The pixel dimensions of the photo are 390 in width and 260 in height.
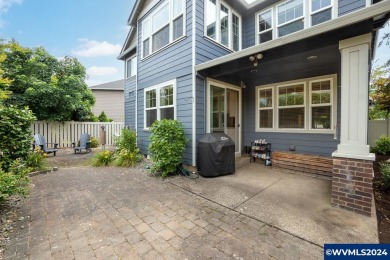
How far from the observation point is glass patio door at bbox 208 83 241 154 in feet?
18.5

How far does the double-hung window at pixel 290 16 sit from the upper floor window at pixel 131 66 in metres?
6.88

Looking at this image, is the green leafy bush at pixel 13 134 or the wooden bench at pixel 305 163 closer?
the green leafy bush at pixel 13 134

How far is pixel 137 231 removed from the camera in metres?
2.40

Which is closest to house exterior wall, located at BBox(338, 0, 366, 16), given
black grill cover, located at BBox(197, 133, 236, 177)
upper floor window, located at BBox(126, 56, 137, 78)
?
black grill cover, located at BBox(197, 133, 236, 177)

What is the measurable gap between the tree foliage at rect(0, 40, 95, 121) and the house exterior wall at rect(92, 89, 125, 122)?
7.06 m

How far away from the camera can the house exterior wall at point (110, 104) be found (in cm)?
1866

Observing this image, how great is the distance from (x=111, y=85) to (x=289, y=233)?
21.3 meters

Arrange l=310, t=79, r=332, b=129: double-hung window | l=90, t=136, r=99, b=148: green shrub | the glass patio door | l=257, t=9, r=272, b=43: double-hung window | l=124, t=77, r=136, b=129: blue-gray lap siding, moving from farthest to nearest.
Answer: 1. l=90, t=136, r=99, b=148: green shrub
2. l=124, t=77, r=136, b=129: blue-gray lap siding
3. l=257, t=9, r=272, b=43: double-hung window
4. the glass patio door
5. l=310, t=79, r=332, b=129: double-hung window

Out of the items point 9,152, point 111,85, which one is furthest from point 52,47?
point 9,152

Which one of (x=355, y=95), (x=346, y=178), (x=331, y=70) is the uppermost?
(x=331, y=70)

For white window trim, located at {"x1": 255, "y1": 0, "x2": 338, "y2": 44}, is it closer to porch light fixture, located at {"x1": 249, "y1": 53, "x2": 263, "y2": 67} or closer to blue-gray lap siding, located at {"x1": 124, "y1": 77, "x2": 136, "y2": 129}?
porch light fixture, located at {"x1": 249, "y1": 53, "x2": 263, "y2": 67}

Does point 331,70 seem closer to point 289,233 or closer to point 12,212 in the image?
point 289,233

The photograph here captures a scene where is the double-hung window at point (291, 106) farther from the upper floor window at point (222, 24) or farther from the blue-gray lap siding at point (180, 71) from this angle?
the blue-gray lap siding at point (180, 71)

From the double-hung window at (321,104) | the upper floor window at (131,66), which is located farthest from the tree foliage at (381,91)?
the upper floor window at (131,66)
